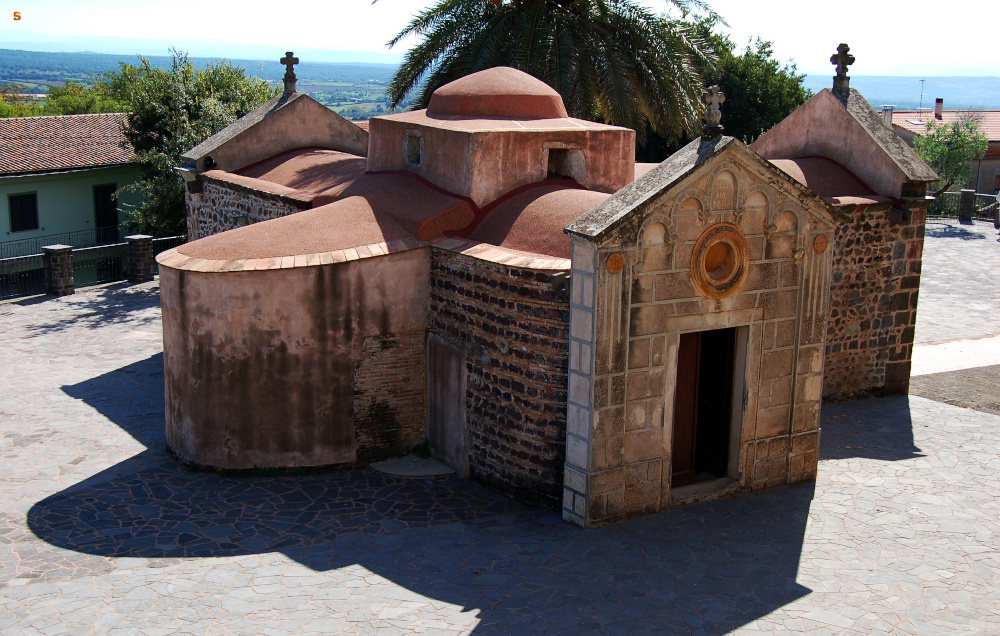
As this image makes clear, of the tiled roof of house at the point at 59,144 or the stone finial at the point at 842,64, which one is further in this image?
the tiled roof of house at the point at 59,144

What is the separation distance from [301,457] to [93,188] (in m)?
23.3

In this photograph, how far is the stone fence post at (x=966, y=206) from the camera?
97.4 feet

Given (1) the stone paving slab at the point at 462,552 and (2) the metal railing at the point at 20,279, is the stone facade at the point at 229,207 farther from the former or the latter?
(2) the metal railing at the point at 20,279

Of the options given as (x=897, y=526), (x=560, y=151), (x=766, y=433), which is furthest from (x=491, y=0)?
(x=897, y=526)

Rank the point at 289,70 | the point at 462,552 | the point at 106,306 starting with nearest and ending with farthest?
the point at 462,552, the point at 289,70, the point at 106,306

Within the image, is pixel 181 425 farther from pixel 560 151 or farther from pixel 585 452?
pixel 560 151

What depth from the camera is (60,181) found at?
30078 millimetres

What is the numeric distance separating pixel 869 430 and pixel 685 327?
470 centimetres

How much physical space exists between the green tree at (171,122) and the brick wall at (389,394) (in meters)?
13.2

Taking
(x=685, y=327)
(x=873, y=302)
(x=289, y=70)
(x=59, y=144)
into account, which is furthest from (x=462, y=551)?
(x=59, y=144)

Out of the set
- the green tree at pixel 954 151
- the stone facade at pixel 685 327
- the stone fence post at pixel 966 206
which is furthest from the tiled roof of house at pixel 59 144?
the green tree at pixel 954 151

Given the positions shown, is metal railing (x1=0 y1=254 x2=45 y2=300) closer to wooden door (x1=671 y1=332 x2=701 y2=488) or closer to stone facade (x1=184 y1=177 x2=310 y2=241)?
stone facade (x1=184 y1=177 x2=310 y2=241)

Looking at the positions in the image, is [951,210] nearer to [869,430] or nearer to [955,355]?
[955,355]

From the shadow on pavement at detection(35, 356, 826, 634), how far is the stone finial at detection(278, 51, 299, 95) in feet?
28.8
